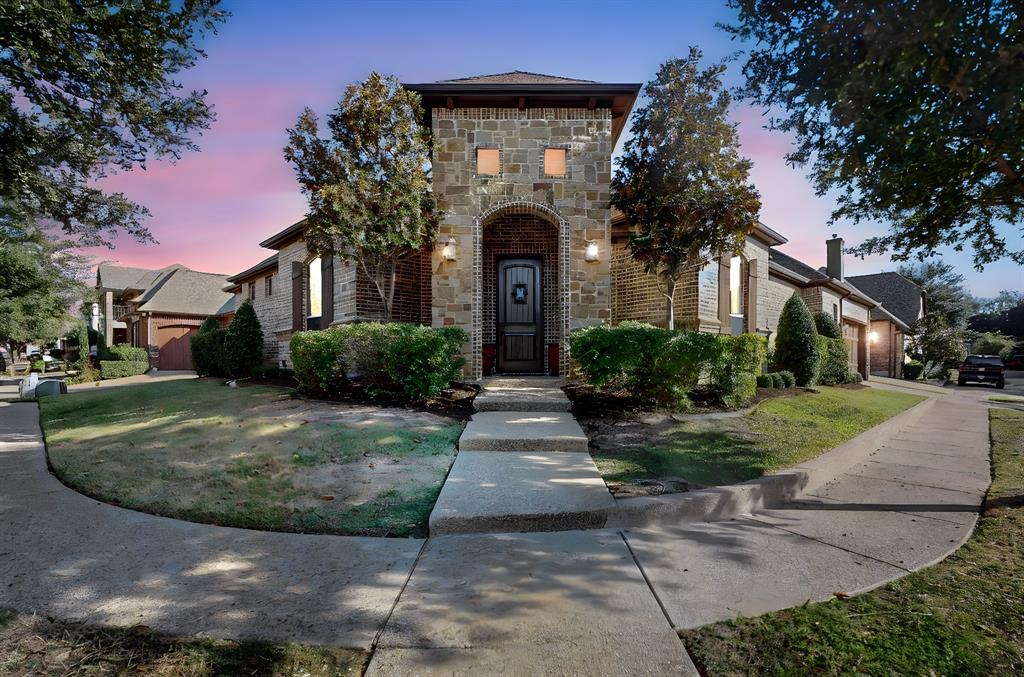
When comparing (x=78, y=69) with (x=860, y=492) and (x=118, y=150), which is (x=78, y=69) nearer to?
(x=118, y=150)

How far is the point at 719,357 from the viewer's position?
282 inches

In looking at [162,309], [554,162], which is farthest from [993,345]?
[162,309]

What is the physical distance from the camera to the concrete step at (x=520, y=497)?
3.37 metres

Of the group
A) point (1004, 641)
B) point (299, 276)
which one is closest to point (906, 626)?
point (1004, 641)

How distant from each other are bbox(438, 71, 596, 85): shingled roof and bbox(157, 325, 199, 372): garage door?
77.7ft

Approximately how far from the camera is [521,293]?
34.3 ft

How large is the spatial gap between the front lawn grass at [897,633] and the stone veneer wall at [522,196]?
6896 mm

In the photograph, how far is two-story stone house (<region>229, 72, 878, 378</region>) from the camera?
9250mm

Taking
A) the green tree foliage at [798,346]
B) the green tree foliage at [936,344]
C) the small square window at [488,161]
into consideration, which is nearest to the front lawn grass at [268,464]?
the small square window at [488,161]

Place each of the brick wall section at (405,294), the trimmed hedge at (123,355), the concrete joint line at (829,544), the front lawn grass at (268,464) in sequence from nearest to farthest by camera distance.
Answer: the concrete joint line at (829,544), the front lawn grass at (268,464), the brick wall section at (405,294), the trimmed hedge at (123,355)

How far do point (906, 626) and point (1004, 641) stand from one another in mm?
410

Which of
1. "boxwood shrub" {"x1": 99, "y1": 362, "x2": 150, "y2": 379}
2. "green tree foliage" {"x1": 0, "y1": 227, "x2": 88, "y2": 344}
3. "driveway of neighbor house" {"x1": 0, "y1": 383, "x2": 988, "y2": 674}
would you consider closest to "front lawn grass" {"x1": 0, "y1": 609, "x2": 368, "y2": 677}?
"driveway of neighbor house" {"x1": 0, "y1": 383, "x2": 988, "y2": 674}

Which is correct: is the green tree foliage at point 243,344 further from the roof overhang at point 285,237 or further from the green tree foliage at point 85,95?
the green tree foliage at point 85,95

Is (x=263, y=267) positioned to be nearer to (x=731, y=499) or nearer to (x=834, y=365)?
(x=731, y=499)
